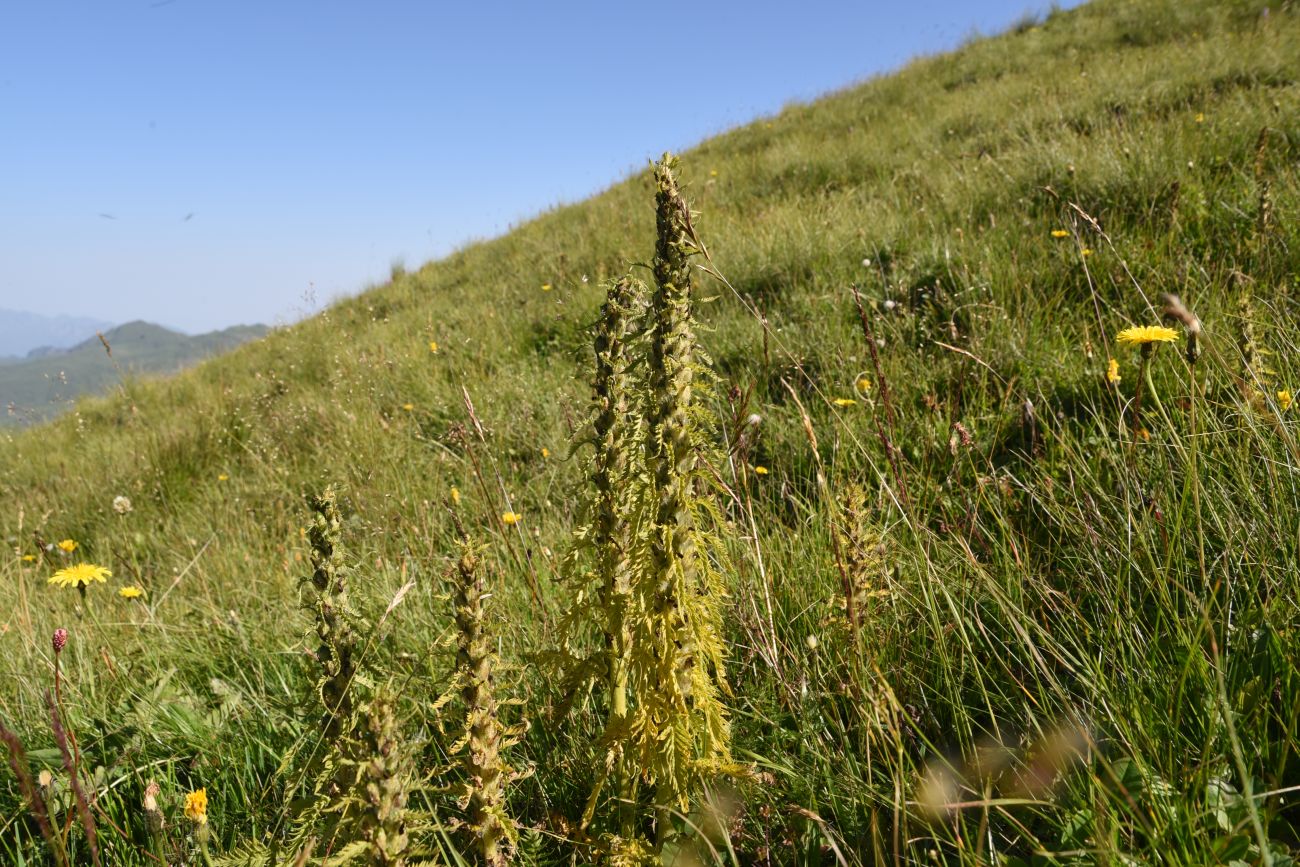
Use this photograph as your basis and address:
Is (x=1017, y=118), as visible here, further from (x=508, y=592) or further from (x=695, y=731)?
(x=695, y=731)

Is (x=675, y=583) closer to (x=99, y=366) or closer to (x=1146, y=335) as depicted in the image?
(x=1146, y=335)

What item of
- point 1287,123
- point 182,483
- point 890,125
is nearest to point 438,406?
point 182,483

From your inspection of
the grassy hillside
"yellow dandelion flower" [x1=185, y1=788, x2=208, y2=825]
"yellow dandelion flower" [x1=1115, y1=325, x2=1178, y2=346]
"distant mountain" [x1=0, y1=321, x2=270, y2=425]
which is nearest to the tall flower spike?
the grassy hillside

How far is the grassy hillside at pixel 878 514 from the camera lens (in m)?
1.21

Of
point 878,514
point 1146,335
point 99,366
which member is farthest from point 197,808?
point 99,366

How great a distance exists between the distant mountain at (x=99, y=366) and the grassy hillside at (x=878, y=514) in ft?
2.55

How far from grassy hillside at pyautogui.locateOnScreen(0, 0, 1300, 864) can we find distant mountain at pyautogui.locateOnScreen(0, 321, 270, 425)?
0.78 metres

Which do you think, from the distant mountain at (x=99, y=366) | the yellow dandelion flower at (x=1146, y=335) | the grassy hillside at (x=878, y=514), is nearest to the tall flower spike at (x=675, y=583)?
the grassy hillside at (x=878, y=514)

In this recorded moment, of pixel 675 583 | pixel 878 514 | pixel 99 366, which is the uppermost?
pixel 99 366

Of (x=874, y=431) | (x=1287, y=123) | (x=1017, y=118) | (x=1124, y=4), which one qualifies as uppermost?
(x=1124, y=4)

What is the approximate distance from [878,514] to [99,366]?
177128 mm

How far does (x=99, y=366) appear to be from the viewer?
139 m

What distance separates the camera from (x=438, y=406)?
15.4 feet

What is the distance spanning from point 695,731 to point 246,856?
33.3 inches
